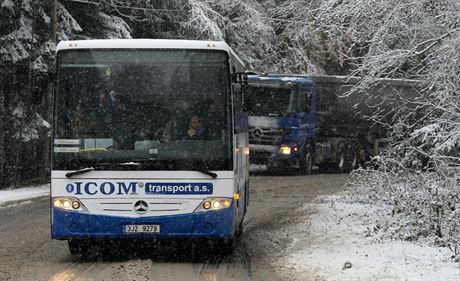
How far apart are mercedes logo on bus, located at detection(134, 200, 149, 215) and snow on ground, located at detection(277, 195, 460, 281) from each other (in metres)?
2.01

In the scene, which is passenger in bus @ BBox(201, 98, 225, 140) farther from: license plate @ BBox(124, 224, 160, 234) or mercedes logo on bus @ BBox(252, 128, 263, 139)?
mercedes logo on bus @ BBox(252, 128, 263, 139)

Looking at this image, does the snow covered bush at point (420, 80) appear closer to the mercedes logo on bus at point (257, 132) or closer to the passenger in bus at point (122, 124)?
the passenger in bus at point (122, 124)

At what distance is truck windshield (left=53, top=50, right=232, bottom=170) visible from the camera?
10.5m

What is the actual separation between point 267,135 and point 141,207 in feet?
55.6

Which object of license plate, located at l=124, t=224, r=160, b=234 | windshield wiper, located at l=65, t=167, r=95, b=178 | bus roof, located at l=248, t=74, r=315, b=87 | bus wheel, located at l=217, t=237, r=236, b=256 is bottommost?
bus wheel, located at l=217, t=237, r=236, b=256

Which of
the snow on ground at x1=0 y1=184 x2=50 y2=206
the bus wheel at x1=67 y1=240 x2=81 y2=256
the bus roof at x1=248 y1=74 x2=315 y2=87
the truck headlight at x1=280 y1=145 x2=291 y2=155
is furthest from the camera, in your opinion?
the truck headlight at x1=280 y1=145 x2=291 y2=155

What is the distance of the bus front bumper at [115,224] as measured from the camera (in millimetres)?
10422

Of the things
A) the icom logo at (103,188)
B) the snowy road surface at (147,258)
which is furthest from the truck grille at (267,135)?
the icom logo at (103,188)

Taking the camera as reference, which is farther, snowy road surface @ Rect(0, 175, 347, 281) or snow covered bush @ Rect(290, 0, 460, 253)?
snow covered bush @ Rect(290, 0, 460, 253)

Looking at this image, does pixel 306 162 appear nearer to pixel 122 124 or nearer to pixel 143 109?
pixel 143 109

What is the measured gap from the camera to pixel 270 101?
2722 centimetres

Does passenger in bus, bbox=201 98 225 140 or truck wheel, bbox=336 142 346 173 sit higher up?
passenger in bus, bbox=201 98 225 140

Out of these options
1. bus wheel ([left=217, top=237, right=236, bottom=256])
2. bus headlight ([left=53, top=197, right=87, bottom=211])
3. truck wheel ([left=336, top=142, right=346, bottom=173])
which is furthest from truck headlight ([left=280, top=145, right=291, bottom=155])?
bus headlight ([left=53, top=197, right=87, bottom=211])

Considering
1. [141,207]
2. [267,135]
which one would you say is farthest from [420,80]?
[267,135]
